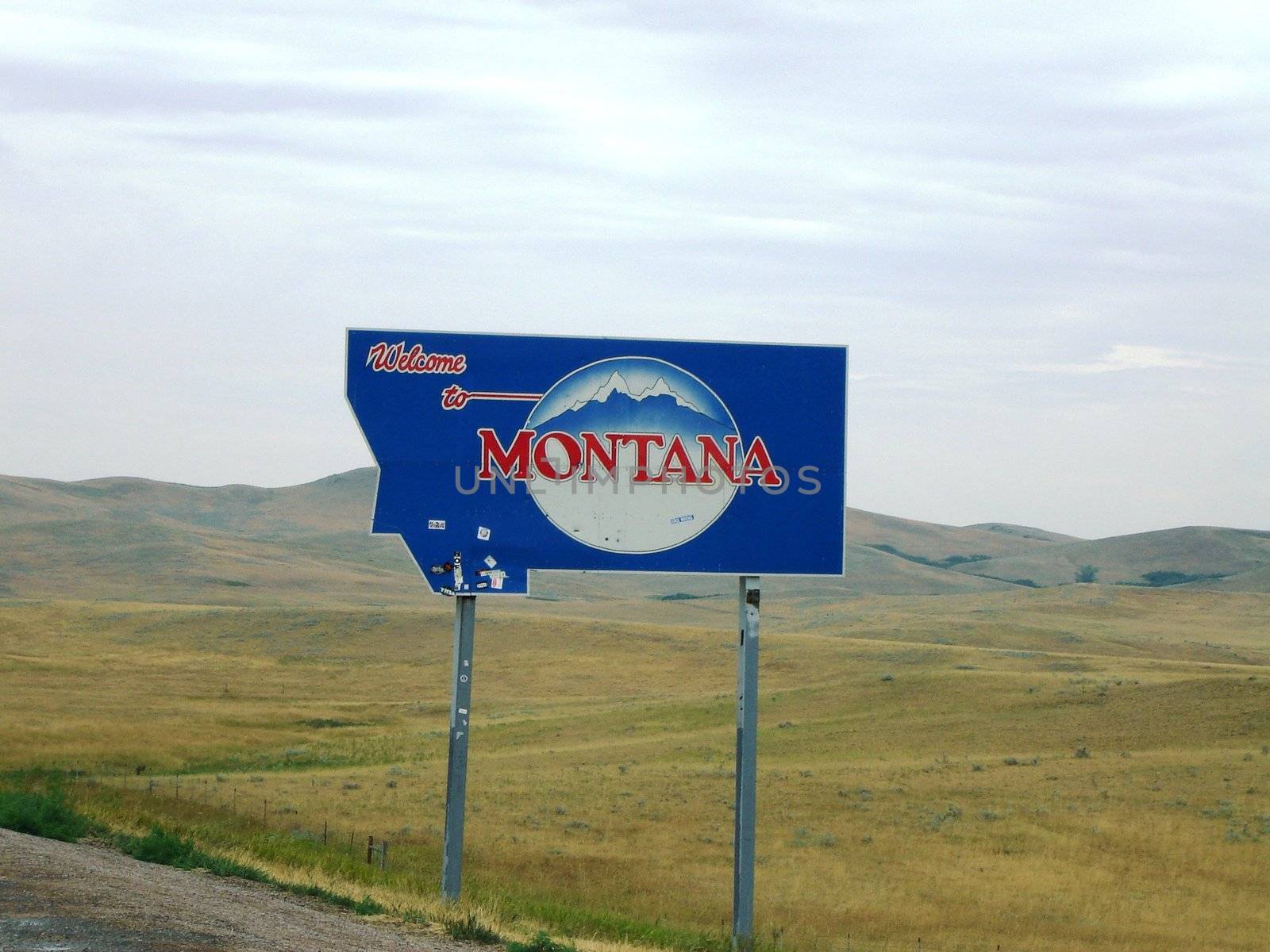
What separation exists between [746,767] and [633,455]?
3707 mm

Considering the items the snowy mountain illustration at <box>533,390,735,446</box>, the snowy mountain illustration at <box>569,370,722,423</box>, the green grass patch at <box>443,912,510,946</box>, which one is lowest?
the green grass patch at <box>443,912,510,946</box>

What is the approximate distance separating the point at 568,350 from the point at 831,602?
439ft

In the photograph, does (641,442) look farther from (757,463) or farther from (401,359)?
(401,359)

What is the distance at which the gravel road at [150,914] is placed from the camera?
28.8 feet

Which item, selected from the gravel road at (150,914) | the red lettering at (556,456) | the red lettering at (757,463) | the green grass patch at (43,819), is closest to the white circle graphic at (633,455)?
the red lettering at (556,456)

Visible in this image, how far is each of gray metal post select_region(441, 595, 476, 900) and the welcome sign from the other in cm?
47

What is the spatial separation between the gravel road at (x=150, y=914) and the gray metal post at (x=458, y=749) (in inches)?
86.6

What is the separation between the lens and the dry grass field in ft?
68.7

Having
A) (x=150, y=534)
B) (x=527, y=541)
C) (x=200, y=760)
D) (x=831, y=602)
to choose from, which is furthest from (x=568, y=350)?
(x=150, y=534)

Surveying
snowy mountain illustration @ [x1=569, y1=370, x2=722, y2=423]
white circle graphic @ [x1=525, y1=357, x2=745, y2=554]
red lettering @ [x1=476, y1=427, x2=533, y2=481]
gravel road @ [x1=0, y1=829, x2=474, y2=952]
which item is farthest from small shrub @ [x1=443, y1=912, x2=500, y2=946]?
snowy mountain illustration @ [x1=569, y1=370, x2=722, y2=423]

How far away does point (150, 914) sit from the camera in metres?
9.58

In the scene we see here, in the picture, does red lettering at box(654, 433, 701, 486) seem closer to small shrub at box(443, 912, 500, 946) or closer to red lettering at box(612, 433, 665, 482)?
red lettering at box(612, 433, 665, 482)

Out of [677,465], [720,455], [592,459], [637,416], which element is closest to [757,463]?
[720,455]

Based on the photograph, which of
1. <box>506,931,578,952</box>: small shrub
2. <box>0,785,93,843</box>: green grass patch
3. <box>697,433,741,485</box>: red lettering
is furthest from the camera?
<box>697,433,741,485</box>: red lettering
